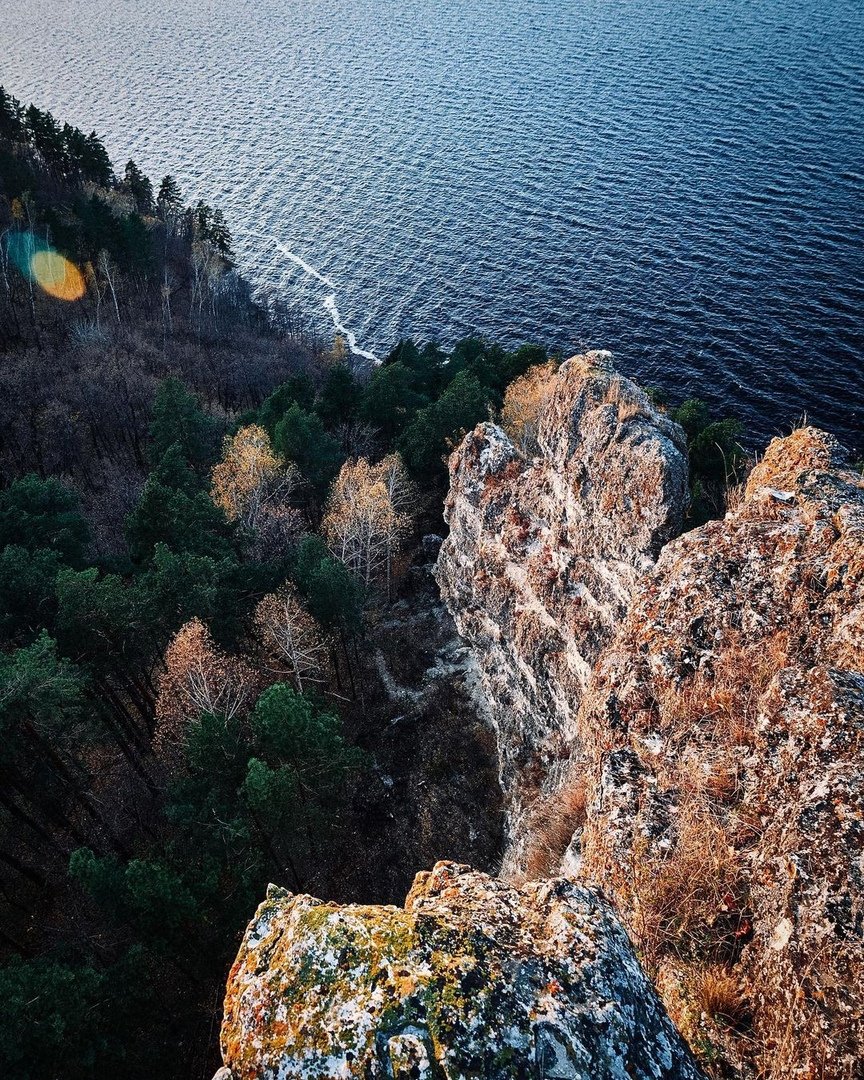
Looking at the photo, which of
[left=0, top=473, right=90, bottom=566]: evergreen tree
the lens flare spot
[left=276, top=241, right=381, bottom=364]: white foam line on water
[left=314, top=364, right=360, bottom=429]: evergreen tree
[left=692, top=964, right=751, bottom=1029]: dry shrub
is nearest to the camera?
[left=692, top=964, right=751, bottom=1029]: dry shrub

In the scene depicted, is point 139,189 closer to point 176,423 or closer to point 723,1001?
point 176,423

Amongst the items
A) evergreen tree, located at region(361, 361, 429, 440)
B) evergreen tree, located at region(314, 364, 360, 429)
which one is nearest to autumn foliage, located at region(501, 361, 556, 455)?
evergreen tree, located at region(361, 361, 429, 440)

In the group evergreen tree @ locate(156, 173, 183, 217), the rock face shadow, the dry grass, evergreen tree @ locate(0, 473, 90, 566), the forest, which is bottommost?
the forest

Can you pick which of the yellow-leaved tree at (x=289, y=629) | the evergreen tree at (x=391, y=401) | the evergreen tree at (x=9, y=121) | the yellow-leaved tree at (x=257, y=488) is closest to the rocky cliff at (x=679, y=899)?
the yellow-leaved tree at (x=289, y=629)

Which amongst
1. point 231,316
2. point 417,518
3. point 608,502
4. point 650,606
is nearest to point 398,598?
point 417,518

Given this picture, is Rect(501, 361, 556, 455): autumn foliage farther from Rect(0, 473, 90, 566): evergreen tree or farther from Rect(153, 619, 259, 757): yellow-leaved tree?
Rect(0, 473, 90, 566): evergreen tree

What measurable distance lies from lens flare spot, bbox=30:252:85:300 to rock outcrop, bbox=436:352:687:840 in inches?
2925

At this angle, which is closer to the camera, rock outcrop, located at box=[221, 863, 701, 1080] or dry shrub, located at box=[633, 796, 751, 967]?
rock outcrop, located at box=[221, 863, 701, 1080]

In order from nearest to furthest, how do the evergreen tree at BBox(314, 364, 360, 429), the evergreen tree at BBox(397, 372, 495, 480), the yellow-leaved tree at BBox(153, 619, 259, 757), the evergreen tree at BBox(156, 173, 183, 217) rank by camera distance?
the yellow-leaved tree at BBox(153, 619, 259, 757) → the evergreen tree at BBox(397, 372, 495, 480) → the evergreen tree at BBox(314, 364, 360, 429) → the evergreen tree at BBox(156, 173, 183, 217)

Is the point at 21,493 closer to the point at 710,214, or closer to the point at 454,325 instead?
the point at 454,325

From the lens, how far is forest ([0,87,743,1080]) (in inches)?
1065

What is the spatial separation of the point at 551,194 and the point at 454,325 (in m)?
35.7

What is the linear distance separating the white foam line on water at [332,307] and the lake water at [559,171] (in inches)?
18.8

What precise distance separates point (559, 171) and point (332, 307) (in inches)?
1851
